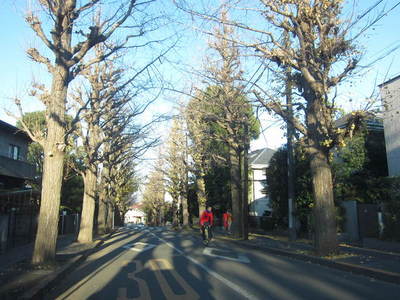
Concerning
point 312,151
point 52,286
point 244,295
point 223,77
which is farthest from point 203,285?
point 223,77

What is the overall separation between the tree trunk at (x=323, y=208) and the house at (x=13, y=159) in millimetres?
16486

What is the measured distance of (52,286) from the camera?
7.77 metres

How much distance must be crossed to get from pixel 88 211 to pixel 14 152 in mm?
10423

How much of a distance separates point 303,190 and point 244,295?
618 inches


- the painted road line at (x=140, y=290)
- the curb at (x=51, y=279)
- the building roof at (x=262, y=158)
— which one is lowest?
the painted road line at (x=140, y=290)

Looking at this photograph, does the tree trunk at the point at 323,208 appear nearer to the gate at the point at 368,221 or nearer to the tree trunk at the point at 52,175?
the gate at the point at 368,221

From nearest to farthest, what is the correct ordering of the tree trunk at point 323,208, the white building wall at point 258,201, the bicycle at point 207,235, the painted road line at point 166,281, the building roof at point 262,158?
1. the painted road line at point 166,281
2. the tree trunk at point 323,208
3. the bicycle at point 207,235
4. the white building wall at point 258,201
5. the building roof at point 262,158

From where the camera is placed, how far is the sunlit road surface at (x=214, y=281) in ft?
23.0

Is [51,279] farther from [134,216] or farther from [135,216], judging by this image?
[134,216]

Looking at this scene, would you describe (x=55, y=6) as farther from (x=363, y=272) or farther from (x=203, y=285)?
(x=363, y=272)

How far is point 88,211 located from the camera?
18.7 meters

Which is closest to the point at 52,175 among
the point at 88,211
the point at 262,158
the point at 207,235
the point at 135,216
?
the point at 207,235

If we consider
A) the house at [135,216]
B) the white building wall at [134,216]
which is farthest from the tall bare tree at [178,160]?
the white building wall at [134,216]

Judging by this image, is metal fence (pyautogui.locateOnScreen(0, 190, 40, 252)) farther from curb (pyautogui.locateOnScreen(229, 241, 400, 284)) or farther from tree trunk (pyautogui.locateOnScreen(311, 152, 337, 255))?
tree trunk (pyautogui.locateOnScreen(311, 152, 337, 255))
